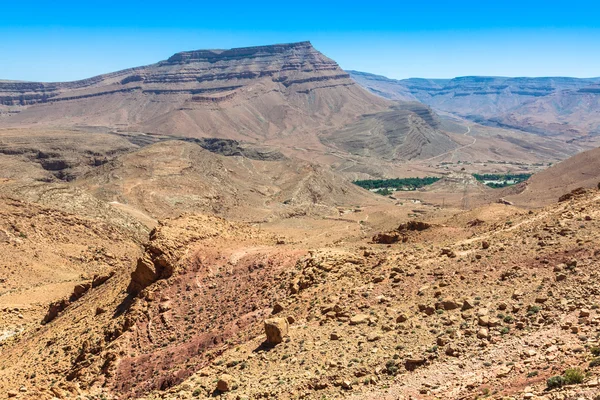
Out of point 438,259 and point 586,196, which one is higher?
point 586,196

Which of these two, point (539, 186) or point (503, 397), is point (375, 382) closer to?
point (503, 397)

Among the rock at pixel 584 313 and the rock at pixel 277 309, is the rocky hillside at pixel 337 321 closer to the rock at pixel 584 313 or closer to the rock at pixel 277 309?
the rock at pixel 584 313

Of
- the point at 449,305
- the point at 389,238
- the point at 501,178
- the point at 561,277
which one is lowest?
the point at 501,178

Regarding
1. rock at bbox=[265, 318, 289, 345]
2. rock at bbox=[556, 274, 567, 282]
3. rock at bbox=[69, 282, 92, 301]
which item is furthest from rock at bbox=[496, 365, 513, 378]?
rock at bbox=[69, 282, 92, 301]

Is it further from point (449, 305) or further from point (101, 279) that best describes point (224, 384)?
point (101, 279)

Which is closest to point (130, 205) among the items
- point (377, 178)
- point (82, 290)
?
point (82, 290)

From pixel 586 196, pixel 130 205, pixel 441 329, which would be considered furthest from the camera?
pixel 130 205

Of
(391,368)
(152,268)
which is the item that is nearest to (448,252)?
(391,368)
